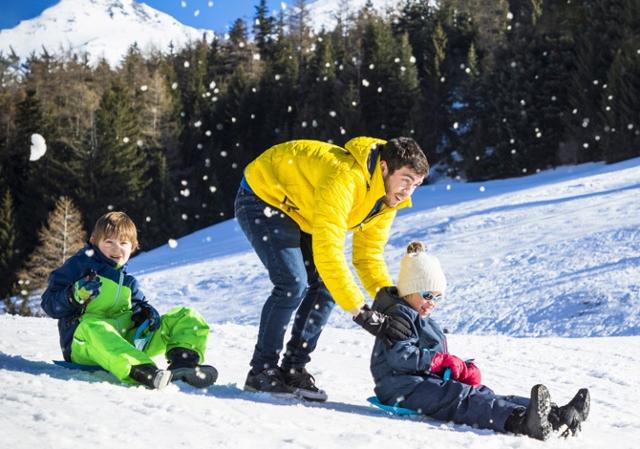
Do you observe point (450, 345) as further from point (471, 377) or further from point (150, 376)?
point (150, 376)

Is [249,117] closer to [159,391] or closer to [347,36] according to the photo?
[347,36]

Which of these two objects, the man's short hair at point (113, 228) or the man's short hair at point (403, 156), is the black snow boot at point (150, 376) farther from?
the man's short hair at point (403, 156)

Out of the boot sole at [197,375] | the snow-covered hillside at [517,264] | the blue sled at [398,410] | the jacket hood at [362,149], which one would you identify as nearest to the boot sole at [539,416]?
the blue sled at [398,410]

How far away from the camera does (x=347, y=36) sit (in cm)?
4878

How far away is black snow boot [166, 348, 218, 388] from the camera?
137 inches

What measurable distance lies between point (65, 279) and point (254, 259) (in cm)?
1169

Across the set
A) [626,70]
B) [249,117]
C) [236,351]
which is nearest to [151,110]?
[249,117]

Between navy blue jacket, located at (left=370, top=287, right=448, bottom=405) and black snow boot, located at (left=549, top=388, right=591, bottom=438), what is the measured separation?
1.91ft

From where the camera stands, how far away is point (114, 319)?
12.5ft

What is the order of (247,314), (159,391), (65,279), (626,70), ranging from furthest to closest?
(626,70)
(247,314)
(65,279)
(159,391)

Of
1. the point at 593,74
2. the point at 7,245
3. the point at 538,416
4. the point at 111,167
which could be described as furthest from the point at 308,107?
the point at 538,416

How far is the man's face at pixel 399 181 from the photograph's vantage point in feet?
11.1

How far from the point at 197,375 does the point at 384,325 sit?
96cm

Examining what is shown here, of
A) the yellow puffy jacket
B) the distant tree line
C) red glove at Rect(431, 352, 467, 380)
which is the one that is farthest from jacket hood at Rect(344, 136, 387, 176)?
the distant tree line
